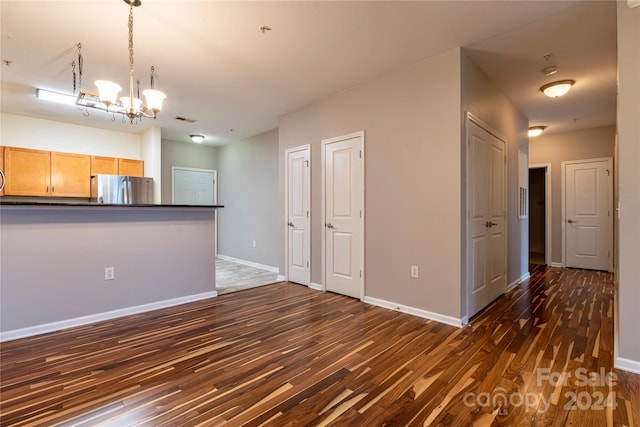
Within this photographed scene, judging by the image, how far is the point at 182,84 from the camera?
3.74 m

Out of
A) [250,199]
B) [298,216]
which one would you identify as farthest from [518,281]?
[250,199]

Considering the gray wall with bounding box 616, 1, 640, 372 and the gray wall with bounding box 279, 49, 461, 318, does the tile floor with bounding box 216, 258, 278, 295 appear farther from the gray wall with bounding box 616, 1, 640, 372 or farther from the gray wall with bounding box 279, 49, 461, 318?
the gray wall with bounding box 616, 1, 640, 372

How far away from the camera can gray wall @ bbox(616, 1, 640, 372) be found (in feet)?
6.54

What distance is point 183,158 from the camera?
22.3 ft

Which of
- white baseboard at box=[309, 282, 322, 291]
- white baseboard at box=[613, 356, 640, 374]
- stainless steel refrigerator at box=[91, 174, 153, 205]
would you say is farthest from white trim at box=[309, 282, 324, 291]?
stainless steel refrigerator at box=[91, 174, 153, 205]

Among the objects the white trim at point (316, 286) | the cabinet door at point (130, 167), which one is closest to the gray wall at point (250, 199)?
the white trim at point (316, 286)

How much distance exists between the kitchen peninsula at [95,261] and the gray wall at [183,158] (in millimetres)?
3307

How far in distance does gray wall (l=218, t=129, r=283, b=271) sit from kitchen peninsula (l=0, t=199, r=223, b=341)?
186 cm

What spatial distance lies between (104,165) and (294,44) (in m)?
4.71

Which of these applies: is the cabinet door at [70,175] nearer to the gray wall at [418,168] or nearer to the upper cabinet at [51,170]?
the upper cabinet at [51,170]

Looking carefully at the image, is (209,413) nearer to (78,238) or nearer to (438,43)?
(78,238)

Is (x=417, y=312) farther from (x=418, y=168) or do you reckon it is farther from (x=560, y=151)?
(x=560, y=151)

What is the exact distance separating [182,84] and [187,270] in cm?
236

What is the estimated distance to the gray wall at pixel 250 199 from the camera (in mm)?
5816
